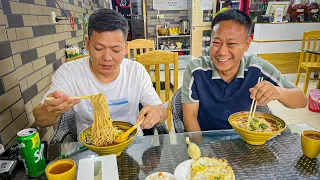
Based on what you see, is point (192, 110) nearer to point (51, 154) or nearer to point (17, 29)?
point (51, 154)

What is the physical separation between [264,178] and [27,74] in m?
1.78

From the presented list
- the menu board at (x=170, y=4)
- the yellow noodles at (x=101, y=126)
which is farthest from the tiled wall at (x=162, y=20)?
the yellow noodles at (x=101, y=126)

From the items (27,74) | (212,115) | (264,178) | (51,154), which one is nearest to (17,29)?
(27,74)

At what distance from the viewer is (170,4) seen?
22.2ft

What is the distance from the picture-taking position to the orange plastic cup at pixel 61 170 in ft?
2.70

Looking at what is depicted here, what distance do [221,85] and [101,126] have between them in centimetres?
88

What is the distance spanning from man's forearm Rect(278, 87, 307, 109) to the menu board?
5.90 metres

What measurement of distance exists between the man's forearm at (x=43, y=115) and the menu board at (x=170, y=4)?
6103mm

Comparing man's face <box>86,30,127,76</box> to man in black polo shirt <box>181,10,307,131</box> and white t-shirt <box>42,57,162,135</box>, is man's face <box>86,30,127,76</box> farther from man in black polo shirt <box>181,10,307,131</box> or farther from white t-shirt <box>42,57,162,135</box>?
man in black polo shirt <box>181,10,307,131</box>

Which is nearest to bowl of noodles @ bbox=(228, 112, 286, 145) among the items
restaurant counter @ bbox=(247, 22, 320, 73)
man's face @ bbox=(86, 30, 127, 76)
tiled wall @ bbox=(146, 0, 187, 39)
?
man's face @ bbox=(86, 30, 127, 76)

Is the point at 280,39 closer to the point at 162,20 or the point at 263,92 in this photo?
the point at 162,20

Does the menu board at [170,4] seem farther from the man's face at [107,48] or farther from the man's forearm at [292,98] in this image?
the man's forearm at [292,98]

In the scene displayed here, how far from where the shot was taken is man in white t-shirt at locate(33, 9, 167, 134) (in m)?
1.34

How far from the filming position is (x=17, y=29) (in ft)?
5.38
